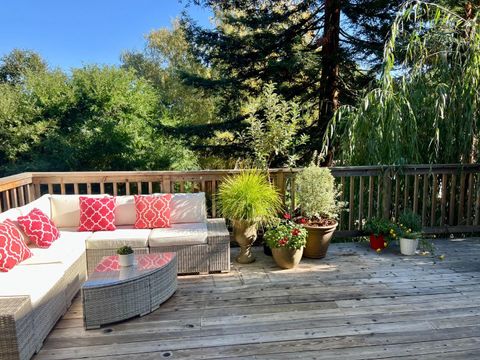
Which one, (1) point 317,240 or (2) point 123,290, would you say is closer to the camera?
(2) point 123,290

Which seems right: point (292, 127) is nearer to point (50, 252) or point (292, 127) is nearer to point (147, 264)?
point (147, 264)

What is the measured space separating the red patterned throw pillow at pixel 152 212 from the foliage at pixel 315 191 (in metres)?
1.54

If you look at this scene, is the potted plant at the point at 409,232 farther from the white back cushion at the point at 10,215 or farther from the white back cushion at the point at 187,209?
the white back cushion at the point at 10,215

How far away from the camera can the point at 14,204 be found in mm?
3912

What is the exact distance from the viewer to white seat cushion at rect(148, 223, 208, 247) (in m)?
3.51

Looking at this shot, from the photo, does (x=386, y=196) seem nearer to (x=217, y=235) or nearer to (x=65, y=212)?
(x=217, y=235)

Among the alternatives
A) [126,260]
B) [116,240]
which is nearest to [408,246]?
[126,260]

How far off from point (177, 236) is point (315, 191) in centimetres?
161

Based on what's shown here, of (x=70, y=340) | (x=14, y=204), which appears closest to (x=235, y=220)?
(x=70, y=340)

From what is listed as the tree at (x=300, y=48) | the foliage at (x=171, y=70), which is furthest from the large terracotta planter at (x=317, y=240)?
the foliage at (x=171, y=70)

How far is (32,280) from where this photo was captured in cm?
249

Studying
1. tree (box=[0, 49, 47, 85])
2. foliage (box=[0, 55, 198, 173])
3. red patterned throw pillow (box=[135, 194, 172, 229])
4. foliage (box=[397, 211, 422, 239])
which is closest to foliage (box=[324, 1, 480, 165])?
foliage (box=[397, 211, 422, 239])

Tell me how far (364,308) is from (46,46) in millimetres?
15695

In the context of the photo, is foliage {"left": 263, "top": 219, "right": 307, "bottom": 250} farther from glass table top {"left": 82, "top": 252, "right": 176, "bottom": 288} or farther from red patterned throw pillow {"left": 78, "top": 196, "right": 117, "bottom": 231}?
red patterned throw pillow {"left": 78, "top": 196, "right": 117, "bottom": 231}
